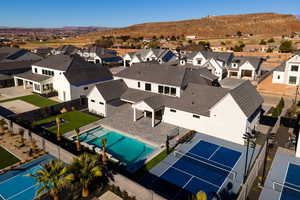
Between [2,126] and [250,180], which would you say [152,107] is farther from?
[2,126]

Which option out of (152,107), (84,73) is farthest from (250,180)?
(84,73)

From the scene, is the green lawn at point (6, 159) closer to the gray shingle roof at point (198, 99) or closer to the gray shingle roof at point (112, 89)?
the gray shingle roof at point (112, 89)

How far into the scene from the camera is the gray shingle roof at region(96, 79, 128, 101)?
109 feet

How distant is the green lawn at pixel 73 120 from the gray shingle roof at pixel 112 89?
Result: 4046 mm

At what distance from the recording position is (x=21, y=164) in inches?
810

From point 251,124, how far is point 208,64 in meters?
35.7

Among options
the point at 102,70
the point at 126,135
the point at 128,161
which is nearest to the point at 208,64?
the point at 102,70

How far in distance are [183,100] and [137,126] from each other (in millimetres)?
7242

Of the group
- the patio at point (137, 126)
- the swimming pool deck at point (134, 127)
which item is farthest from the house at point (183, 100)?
the swimming pool deck at point (134, 127)

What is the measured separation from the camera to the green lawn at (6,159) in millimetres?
20547

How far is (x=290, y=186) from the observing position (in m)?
18.1

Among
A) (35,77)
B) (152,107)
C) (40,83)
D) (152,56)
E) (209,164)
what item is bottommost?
(209,164)

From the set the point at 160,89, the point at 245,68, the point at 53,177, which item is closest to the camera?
the point at 53,177

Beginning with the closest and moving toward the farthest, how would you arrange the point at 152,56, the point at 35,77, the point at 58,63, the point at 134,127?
the point at 134,127
the point at 58,63
the point at 35,77
the point at 152,56
